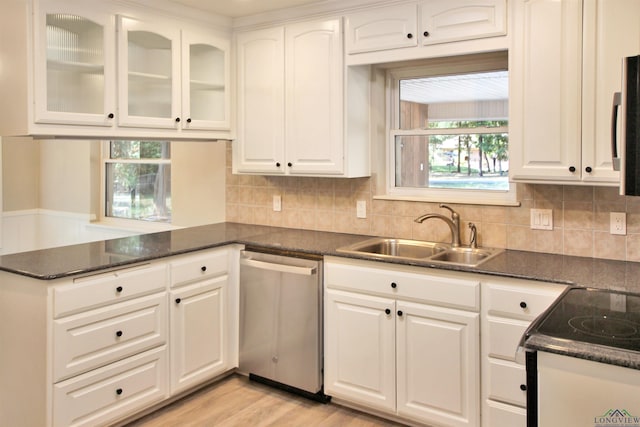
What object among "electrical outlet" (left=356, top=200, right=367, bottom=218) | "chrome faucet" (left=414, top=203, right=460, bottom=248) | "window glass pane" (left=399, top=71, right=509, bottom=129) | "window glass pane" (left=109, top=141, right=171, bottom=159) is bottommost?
"chrome faucet" (left=414, top=203, right=460, bottom=248)

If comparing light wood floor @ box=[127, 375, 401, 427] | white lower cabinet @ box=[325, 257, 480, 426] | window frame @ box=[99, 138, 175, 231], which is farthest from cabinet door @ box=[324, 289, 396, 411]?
window frame @ box=[99, 138, 175, 231]

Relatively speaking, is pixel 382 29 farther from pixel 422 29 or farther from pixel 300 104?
pixel 300 104

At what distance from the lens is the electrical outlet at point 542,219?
2949mm

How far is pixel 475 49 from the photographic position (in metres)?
2.87

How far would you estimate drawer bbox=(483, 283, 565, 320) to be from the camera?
243 centimetres

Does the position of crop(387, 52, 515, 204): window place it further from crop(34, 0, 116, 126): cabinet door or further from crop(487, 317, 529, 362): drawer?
crop(34, 0, 116, 126): cabinet door

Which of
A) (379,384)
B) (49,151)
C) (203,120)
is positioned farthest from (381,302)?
(49,151)

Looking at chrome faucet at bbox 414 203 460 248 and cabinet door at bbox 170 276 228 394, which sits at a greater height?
chrome faucet at bbox 414 203 460 248

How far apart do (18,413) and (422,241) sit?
228 centimetres

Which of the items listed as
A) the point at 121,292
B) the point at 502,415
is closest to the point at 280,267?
the point at 121,292

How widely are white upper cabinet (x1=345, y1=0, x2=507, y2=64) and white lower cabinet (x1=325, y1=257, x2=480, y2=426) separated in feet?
3.82

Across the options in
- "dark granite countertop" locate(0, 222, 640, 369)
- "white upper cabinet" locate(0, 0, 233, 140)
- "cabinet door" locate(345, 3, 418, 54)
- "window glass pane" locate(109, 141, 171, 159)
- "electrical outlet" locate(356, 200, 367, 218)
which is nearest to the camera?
"dark granite countertop" locate(0, 222, 640, 369)

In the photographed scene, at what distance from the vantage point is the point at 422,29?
119 inches

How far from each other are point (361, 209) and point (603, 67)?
1622 mm
